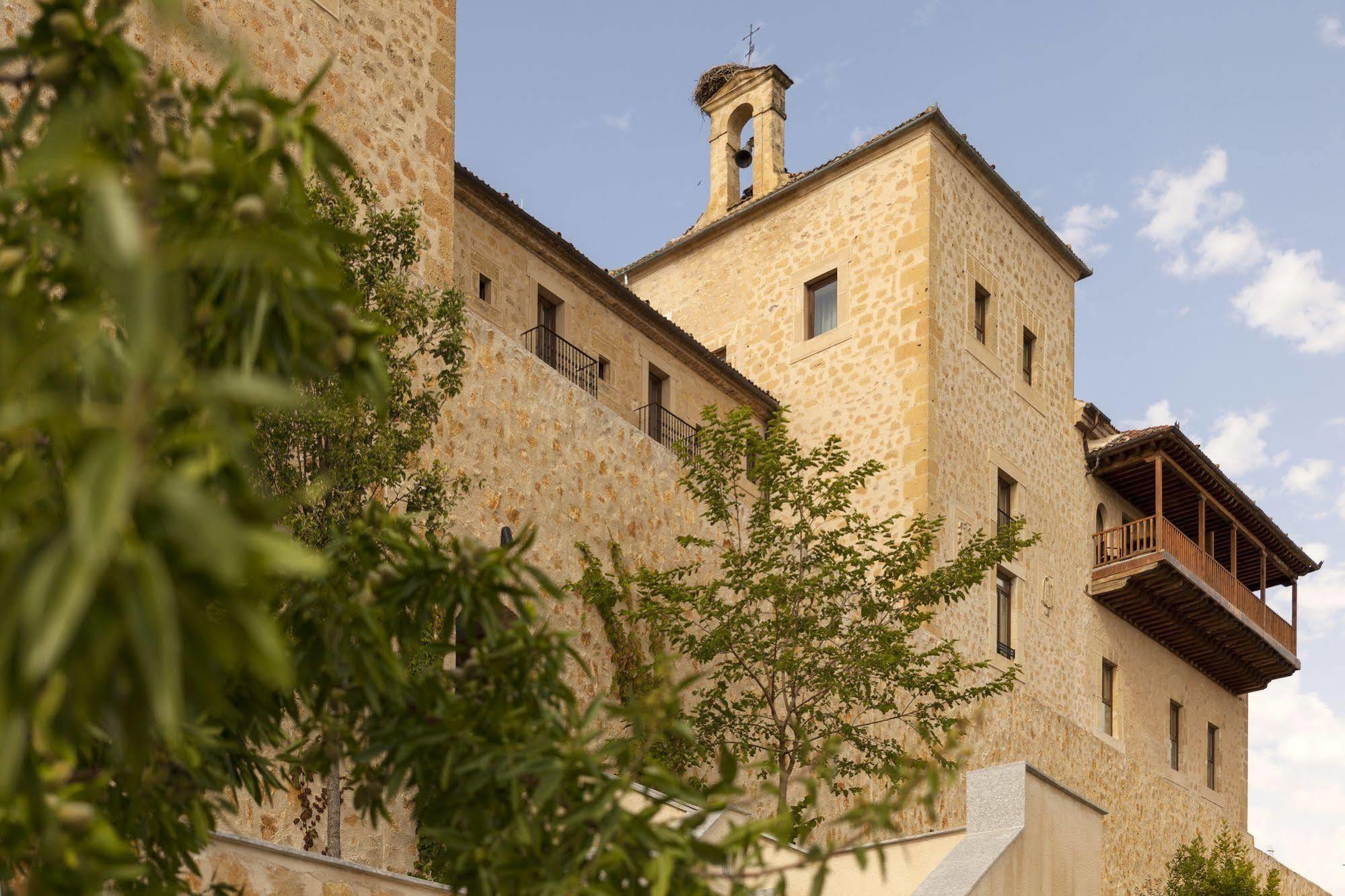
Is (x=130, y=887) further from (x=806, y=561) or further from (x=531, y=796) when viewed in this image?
(x=806, y=561)

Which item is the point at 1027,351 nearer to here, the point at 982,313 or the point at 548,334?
the point at 982,313

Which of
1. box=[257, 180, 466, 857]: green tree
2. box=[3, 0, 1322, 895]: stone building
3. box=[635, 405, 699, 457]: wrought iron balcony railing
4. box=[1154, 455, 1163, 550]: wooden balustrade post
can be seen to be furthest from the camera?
box=[1154, 455, 1163, 550]: wooden balustrade post

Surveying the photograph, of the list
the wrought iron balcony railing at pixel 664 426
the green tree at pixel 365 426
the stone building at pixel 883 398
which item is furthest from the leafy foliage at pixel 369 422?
the wrought iron balcony railing at pixel 664 426

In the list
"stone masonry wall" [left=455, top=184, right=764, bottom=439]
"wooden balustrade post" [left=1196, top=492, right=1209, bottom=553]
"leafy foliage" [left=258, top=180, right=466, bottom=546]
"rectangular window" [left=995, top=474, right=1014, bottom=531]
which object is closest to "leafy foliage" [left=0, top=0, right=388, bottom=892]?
"leafy foliage" [left=258, top=180, right=466, bottom=546]

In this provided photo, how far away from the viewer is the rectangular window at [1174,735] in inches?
1033

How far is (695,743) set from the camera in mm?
3512

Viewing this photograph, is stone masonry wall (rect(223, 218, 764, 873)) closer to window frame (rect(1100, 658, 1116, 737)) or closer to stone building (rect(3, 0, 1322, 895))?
stone building (rect(3, 0, 1322, 895))

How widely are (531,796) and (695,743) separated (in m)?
0.44

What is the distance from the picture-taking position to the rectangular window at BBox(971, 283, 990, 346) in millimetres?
22750

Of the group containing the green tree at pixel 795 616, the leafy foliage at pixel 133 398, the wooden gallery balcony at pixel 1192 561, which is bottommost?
the leafy foliage at pixel 133 398

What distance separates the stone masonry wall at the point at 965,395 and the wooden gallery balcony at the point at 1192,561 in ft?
1.48

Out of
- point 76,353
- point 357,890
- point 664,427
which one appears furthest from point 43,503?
point 664,427

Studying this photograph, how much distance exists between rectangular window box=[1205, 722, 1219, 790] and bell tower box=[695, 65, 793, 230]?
13.1m

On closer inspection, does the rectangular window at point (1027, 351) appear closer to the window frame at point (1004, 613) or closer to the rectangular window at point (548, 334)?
the window frame at point (1004, 613)
